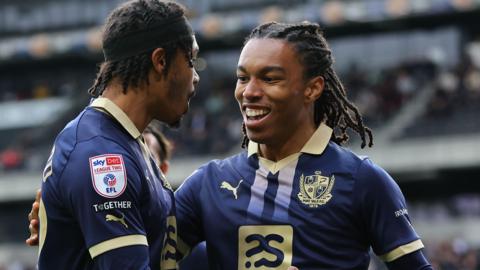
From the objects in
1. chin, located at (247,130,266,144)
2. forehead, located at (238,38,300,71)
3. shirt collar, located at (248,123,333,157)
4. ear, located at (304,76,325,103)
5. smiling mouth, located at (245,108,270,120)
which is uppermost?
forehead, located at (238,38,300,71)

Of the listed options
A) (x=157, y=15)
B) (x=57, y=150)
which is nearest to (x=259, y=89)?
(x=157, y=15)

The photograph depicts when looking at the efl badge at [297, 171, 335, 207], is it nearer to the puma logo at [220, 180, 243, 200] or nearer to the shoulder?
the shoulder

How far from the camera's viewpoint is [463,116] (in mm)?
23453

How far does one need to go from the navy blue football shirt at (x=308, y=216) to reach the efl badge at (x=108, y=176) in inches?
31.3

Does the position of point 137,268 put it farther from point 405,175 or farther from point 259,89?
point 405,175

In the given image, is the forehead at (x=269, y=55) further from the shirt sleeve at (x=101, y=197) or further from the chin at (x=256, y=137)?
the shirt sleeve at (x=101, y=197)

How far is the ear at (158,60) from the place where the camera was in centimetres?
424

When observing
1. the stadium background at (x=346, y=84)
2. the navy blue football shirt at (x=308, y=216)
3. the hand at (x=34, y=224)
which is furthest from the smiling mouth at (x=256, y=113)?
the stadium background at (x=346, y=84)

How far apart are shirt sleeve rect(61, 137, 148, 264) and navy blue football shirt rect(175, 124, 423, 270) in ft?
2.27

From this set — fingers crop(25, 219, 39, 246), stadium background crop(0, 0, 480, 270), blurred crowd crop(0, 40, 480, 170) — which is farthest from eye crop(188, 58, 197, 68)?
blurred crowd crop(0, 40, 480, 170)

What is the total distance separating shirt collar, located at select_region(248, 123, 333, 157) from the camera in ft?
15.5

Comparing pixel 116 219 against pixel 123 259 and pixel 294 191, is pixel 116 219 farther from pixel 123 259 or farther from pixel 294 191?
pixel 294 191

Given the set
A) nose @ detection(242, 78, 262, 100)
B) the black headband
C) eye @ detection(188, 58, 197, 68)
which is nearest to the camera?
the black headband

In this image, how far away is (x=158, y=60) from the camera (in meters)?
4.25
